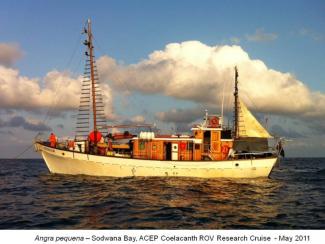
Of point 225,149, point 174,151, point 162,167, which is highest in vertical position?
point 225,149

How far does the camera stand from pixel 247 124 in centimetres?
3891

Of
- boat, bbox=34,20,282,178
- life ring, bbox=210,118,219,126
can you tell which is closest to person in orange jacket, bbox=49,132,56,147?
boat, bbox=34,20,282,178

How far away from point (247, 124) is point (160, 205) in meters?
21.3

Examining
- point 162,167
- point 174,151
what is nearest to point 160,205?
point 162,167

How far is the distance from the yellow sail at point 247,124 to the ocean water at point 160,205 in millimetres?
8679

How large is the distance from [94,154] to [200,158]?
32.4ft

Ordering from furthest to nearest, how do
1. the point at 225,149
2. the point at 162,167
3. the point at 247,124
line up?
1. the point at 247,124
2. the point at 225,149
3. the point at 162,167

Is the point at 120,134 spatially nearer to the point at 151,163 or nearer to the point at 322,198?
the point at 151,163

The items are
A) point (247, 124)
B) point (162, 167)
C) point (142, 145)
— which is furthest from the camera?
point (247, 124)

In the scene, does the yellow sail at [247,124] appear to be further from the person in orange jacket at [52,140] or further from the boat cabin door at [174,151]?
the person in orange jacket at [52,140]

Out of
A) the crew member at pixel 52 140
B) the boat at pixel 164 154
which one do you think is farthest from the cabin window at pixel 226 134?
the crew member at pixel 52 140

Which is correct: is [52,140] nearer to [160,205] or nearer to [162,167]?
[162,167]

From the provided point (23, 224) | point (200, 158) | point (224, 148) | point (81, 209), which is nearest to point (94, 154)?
point (200, 158)
